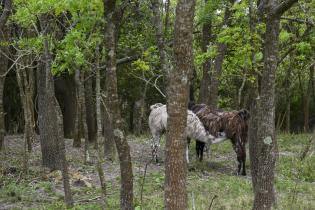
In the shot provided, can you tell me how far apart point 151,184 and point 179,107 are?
19.7ft

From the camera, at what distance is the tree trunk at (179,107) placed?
209 inches

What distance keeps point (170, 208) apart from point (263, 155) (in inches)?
86.2

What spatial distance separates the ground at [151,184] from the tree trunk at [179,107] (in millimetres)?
1630

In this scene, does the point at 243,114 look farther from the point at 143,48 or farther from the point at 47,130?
the point at 47,130

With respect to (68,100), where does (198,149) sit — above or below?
below

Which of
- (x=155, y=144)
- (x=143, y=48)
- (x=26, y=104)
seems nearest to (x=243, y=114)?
(x=155, y=144)

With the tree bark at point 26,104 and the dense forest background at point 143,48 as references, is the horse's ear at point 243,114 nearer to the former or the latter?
the dense forest background at point 143,48

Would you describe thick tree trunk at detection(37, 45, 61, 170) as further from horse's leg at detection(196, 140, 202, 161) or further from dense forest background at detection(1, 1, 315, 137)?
horse's leg at detection(196, 140, 202, 161)

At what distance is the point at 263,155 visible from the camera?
7.14m

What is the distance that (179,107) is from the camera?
5.41 meters

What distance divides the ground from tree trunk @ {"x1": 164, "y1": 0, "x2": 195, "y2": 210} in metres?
1.63

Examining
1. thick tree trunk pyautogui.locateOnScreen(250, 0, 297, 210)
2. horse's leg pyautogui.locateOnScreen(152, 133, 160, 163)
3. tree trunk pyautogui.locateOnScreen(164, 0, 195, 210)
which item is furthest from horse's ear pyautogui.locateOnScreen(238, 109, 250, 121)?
tree trunk pyautogui.locateOnScreen(164, 0, 195, 210)

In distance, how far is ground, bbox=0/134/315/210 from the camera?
30.9 feet

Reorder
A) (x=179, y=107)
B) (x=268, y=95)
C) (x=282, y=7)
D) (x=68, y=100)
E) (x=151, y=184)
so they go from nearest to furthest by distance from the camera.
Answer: (x=179, y=107) < (x=282, y=7) < (x=268, y=95) < (x=151, y=184) < (x=68, y=100)
